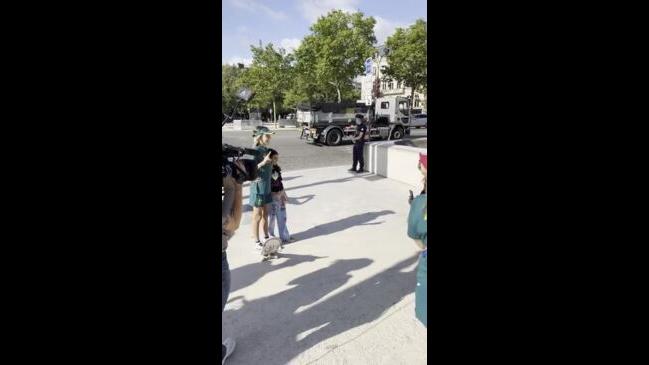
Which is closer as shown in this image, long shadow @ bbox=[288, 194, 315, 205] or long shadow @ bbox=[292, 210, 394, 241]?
long shadow @ bbox=[292, 210, 394, 241]

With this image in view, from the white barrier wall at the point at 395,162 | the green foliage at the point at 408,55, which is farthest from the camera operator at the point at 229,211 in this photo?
the green foliage at the point at 408,55

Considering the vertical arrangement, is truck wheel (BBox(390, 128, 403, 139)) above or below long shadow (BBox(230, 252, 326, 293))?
above

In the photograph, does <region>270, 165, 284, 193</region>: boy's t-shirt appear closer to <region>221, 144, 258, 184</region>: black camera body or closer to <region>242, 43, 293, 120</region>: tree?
<region>221, 144, 258, 184</region>: black camera body

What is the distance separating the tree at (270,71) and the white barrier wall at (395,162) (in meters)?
29.5

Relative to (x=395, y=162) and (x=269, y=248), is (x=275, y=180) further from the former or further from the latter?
(x=395, y=162)

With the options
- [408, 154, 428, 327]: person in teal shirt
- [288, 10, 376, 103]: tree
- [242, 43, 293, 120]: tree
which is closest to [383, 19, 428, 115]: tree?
[288, 10, 376, 103]: tree

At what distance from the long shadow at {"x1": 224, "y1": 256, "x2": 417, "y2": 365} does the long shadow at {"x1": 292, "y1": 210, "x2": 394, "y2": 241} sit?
54.7 inches

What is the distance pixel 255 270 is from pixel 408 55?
115 feet

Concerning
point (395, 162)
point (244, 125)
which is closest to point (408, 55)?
point (244, 125)

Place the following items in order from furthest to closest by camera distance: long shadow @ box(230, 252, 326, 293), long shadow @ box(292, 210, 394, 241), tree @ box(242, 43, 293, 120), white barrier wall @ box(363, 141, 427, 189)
Result: tree @ box(242, 43, 293, 120) → white barrier wall @ box(363, 141, 427, 189) → long shadow @ box(292, 210, 394, 241) → long shadow @ box(230, 252, 326, 293)

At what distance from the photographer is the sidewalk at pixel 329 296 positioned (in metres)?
3.11

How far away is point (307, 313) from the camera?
365 cm

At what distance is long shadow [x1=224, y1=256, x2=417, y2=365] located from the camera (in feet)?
10.3
